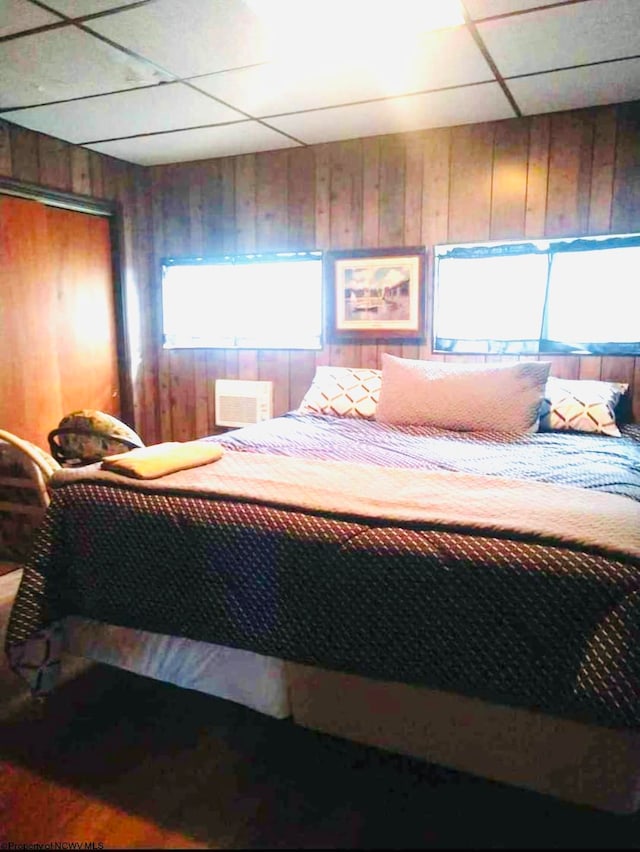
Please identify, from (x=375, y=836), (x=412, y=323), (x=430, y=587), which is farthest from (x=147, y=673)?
(x=412, y=323)

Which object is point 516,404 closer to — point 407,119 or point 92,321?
point 407,119

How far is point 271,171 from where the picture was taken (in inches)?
150

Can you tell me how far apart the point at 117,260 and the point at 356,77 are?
2.09 meters

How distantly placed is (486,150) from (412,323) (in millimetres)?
983

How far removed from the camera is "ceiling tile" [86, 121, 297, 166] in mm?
3422

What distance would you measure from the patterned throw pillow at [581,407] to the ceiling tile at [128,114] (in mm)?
2128

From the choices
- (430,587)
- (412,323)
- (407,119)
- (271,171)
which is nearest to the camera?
(430,587)

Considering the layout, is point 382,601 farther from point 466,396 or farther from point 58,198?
point 58,198

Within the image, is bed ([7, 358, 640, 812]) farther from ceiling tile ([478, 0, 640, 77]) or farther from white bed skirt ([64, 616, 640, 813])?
ceiling tile ([478, 0, 640, 77])

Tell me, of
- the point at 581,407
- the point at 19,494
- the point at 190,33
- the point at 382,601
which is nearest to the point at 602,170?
the point at 581,407

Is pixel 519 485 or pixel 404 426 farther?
pixel 404 426

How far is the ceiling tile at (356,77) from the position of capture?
241cm

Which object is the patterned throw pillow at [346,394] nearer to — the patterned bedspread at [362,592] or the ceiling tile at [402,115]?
the patterned bedspread at [362,592]

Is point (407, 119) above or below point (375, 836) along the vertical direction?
above
